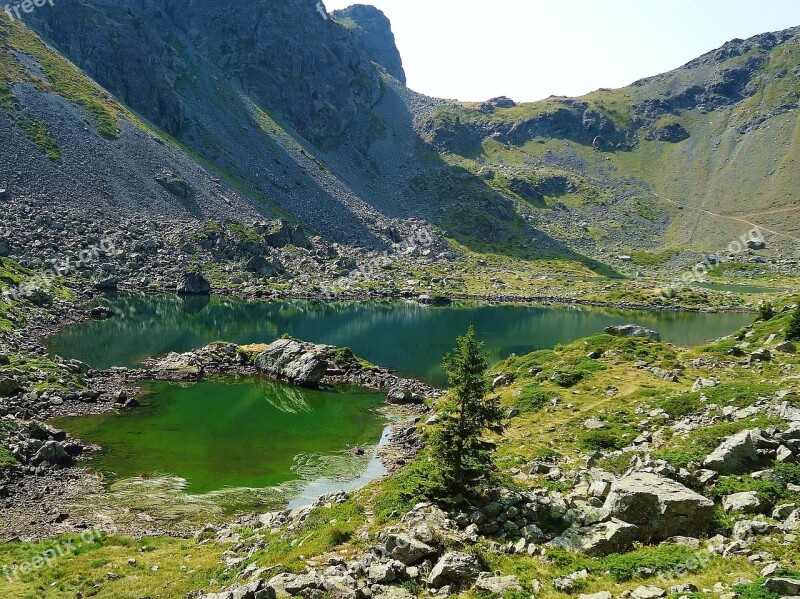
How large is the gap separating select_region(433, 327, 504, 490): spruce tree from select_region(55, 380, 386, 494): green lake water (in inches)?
657

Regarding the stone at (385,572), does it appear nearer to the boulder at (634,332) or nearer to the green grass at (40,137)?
the boulder at (634,332)

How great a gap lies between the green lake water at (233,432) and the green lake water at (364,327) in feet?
51.7

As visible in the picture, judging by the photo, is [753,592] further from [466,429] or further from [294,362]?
[294,362]

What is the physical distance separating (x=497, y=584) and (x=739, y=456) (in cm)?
1167

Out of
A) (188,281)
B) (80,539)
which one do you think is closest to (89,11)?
(188,281)

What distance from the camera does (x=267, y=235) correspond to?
515ft

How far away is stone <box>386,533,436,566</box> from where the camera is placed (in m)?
18.0

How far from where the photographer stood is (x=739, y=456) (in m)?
20.7

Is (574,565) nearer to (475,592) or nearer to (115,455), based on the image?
(475,592)

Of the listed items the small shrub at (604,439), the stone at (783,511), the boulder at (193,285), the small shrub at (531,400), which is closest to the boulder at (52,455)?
the small shrub at (531,400)

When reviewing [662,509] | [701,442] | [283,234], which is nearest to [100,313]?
[283,234]

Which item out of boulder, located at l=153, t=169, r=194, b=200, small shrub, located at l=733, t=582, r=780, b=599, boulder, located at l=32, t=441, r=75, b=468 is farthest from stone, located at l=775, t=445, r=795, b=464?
boulder, located at l=153, t=169, r=194, b=200

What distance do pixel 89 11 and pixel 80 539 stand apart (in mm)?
219608

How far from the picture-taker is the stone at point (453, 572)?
55.6 feet
